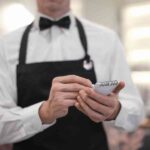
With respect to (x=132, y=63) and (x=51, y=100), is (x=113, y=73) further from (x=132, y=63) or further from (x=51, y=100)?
(x=132, y=63)

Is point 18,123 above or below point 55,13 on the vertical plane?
below

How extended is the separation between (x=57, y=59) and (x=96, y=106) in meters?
0.43

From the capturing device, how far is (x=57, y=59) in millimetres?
1711

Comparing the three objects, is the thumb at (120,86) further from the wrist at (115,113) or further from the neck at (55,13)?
the neck at (55,13)

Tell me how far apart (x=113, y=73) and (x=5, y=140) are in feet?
1.79

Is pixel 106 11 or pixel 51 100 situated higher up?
pixel 51 100

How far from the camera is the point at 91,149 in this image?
1.67 meters

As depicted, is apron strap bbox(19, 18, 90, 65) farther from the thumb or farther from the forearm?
the thumb

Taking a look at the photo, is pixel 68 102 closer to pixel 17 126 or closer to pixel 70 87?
pixel 70 87

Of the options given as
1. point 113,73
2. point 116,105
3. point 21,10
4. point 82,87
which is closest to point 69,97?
point 82,87

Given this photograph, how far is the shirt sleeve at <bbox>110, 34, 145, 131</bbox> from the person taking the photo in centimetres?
162

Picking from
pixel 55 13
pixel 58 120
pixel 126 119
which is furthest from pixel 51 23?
pixel 126 119

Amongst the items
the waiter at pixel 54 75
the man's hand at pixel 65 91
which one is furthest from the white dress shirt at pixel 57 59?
the man's hand at pixel 65 91

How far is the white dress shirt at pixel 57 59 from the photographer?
1.54m
